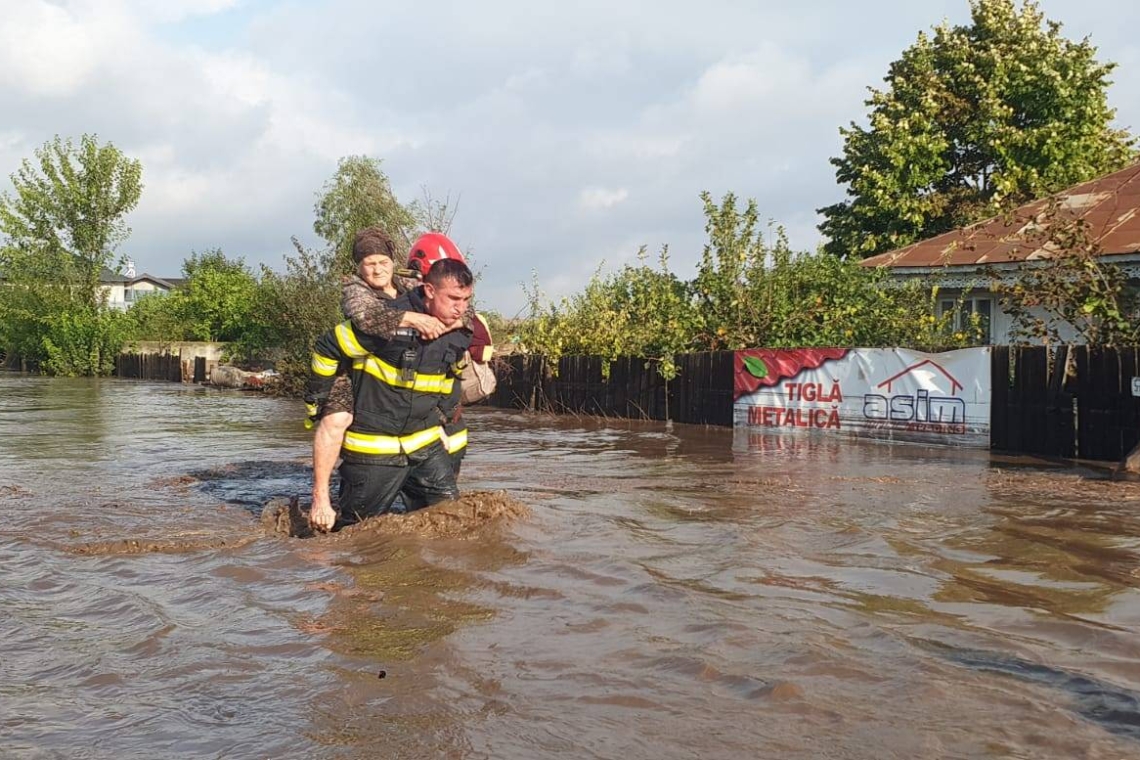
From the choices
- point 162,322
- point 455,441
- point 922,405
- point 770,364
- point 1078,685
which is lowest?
point 1078,685

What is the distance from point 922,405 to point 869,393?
882 millimetres

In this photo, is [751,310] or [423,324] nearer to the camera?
[423,324]

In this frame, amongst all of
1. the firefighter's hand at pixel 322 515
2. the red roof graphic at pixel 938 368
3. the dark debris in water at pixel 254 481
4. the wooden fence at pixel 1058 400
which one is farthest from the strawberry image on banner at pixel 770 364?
the firefighter's hand at pixel 322 515

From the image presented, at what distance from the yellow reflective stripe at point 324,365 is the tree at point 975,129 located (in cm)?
2294

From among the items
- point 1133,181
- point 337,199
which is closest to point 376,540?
point 1133,181

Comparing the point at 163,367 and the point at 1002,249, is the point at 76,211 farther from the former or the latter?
the point at 1002,249

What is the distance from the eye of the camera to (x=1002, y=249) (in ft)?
63.3

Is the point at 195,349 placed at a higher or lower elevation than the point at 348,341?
higher

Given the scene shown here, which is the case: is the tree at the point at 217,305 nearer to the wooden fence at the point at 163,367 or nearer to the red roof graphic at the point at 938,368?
the wooden fence at the point at 163,367

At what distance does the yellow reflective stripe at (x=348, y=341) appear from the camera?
6.01 meters

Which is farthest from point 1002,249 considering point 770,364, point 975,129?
point 975,129

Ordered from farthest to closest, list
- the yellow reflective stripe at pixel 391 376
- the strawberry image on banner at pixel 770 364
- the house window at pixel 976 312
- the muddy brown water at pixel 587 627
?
the house window at pixel 976 312 < the strawberry image on banner at pixel 770 364 < the yellow reflective stripe at pixel 391 376 < the muddy brown water at pixel 587 627

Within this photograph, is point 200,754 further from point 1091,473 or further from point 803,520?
point 1091,473

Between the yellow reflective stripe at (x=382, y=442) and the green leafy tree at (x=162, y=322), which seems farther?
the green leafy tree at (x=162, y=322)
